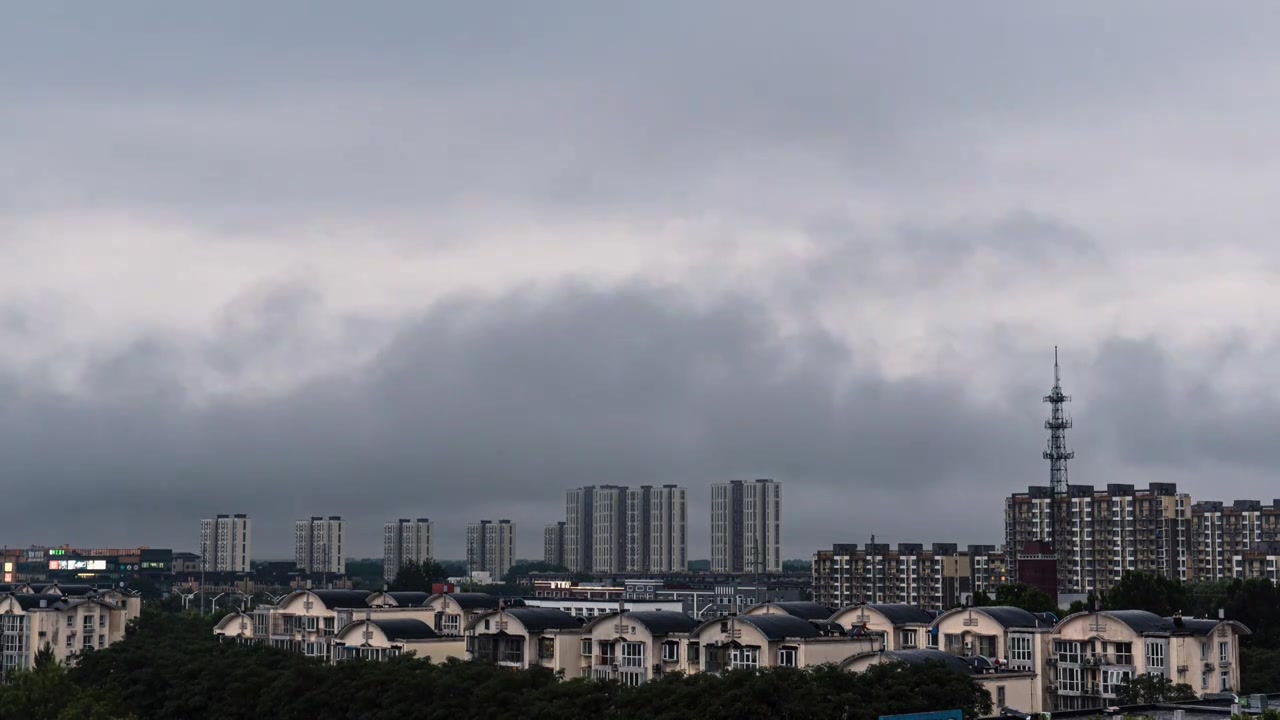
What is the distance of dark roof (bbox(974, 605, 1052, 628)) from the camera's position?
3524 inches

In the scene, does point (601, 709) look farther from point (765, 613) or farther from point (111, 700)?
point (111, 700)

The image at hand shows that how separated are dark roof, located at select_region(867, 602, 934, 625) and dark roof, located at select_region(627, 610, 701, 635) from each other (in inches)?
469

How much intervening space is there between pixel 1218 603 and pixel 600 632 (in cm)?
6306

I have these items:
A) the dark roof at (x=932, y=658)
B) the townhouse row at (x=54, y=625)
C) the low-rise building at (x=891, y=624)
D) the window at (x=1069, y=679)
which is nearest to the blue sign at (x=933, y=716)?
the dark roof at (x=932, y=658)

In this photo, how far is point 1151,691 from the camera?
77812 mm

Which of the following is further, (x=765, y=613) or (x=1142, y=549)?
(x=1142, y=549)

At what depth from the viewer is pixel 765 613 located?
98250mm

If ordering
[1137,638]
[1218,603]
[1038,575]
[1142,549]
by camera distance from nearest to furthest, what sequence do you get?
1. [1137,638]
2. [1218,603]
3. [1038,575]
4. [1142,549]

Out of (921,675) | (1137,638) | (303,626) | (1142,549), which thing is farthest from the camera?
(1142,549)

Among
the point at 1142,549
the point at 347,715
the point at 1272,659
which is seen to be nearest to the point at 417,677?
the point at 347,715

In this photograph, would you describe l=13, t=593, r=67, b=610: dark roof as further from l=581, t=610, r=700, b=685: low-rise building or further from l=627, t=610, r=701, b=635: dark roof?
l=627, t=610, r=701, b=635: dark roof

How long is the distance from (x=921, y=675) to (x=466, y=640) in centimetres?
4220

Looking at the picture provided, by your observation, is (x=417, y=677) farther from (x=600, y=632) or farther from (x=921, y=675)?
(x=921, y=675)

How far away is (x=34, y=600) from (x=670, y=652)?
6542cm
